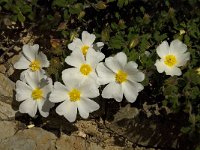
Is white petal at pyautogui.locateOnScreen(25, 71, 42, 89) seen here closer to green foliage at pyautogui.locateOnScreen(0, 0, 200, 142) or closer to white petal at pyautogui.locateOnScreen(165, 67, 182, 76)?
green foliage at pyautogui.locateOnScreen(0, 0, 200, 142)

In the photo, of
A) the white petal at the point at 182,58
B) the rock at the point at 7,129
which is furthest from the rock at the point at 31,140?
the white petal at the point at 182,58

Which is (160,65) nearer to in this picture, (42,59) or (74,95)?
(74,95)

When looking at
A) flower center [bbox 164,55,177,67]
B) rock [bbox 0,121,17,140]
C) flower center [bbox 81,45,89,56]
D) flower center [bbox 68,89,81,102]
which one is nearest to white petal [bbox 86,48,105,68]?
flower center [bbox 81,45,89,56]

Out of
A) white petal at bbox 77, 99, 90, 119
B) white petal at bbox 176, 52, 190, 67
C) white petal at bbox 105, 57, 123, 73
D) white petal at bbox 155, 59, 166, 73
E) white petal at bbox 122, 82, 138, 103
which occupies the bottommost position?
white petal at bbox 77, 99, 90, 119

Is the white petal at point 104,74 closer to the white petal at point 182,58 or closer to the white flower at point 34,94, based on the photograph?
the white flower at point 34,94

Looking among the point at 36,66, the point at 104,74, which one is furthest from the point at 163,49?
the point at 36,66
